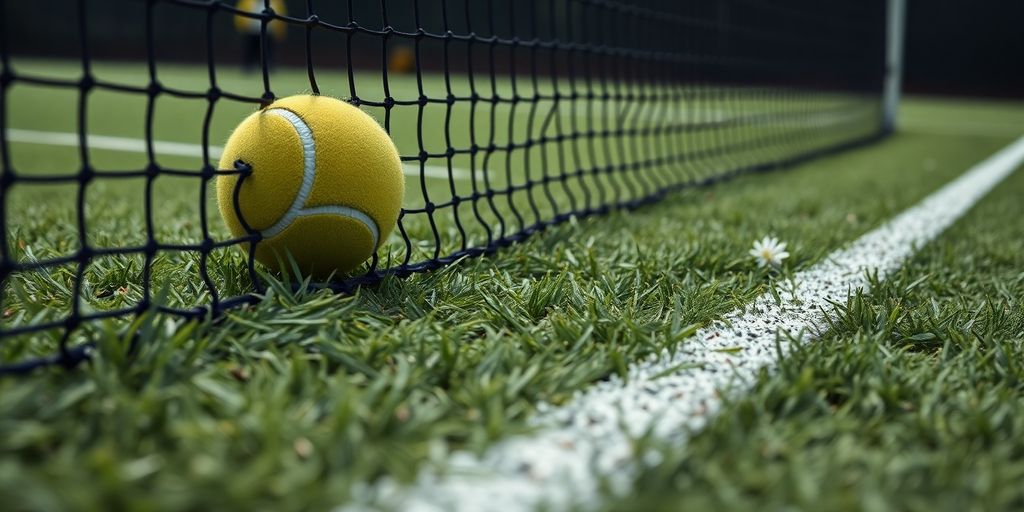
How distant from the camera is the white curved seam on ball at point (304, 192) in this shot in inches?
63.7

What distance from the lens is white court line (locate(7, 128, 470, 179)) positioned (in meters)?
4.47

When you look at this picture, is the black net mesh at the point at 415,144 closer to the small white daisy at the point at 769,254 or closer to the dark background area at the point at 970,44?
the small white daisy at the point at 769,254

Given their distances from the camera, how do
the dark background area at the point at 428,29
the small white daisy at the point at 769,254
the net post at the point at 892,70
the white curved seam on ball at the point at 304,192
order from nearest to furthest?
the white curved seam on ball at the point at 304,192, the small white daisy at the point at 769,254, the net post at the point at 892,70, the dark background area at the point at 428,29

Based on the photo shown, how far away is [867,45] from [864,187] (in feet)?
15.6

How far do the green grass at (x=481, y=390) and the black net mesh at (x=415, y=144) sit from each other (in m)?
0.06

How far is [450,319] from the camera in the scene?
1.59 meters

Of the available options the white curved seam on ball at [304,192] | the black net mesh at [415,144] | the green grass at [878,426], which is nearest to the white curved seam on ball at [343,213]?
the white curved seam on ball at [304,192]

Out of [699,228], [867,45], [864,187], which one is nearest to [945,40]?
[867,45]

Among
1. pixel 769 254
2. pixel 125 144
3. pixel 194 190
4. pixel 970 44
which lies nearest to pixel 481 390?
pixel 769 254

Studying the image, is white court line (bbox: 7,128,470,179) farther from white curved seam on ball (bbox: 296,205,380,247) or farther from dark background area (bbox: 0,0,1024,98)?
dark background area (bbox: 0,0,1024,98)

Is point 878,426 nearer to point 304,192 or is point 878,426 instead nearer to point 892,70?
point 304,192

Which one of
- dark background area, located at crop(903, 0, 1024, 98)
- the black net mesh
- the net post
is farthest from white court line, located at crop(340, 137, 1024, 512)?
dark background area, located at crop(903, 0, 1024, 98)

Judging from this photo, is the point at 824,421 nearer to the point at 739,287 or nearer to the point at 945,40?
the point at 739,287

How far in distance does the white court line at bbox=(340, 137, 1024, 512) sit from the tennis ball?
0.63m
